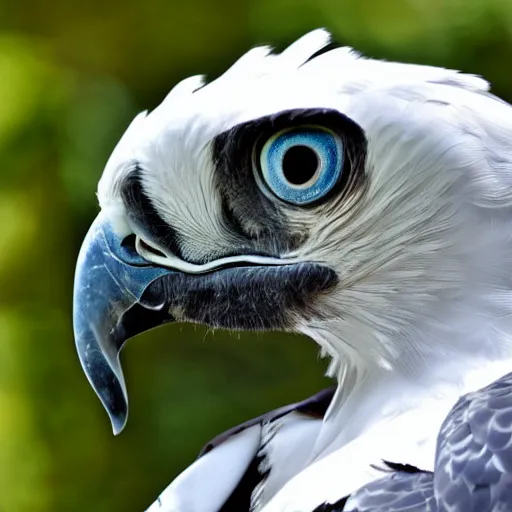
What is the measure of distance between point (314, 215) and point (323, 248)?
51 millimetres

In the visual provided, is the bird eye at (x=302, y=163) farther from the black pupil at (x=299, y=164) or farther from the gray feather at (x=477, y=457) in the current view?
the gray feather at (x=477, y=457)

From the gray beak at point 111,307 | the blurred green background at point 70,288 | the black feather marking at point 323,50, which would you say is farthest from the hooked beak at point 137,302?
the blurred green background at point 70,288

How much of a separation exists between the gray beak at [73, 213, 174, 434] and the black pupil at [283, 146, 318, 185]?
241 mm

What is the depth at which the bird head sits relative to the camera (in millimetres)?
1280

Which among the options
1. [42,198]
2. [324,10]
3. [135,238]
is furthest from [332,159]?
[42,198]

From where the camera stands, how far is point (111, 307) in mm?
1393

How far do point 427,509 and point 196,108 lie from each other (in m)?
0.65

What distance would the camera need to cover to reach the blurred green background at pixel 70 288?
12.2 feet

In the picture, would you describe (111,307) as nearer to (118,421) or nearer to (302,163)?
(118,421)

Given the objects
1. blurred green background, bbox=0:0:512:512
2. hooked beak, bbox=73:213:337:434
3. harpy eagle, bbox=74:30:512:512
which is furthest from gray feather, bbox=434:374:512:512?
blurred green background, bbox=0:0:512:512

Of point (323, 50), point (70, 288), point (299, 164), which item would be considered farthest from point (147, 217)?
point (70, 288)

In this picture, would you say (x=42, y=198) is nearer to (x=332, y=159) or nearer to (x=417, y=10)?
(x=417, y=10)

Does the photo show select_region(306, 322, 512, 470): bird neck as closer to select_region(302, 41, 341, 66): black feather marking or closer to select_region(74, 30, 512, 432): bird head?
select_region(74, 30, 512, 432): bird head

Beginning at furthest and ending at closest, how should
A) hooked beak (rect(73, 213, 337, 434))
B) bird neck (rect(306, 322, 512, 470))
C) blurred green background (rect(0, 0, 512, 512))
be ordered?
blurred green background (rect(0, 0, 512, 512)) → hooked beak (rect(73, 213, 337, 434)) → bird neck (rect(306, 322, 512, 470))
